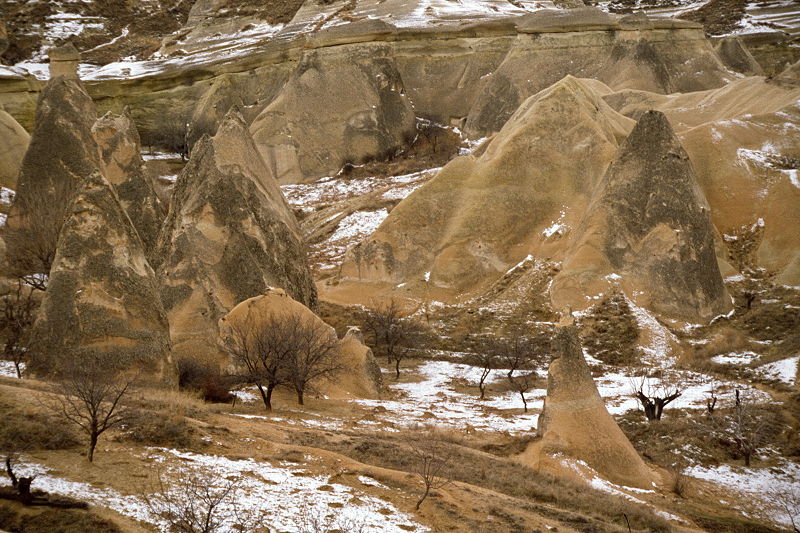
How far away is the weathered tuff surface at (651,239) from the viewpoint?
2814cm

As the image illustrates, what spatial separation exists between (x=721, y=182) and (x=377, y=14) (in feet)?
119

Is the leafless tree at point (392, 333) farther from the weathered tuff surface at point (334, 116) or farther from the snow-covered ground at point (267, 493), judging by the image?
the weathered tuff surface at point (334, 116)

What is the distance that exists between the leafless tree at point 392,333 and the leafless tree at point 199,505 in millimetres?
16284

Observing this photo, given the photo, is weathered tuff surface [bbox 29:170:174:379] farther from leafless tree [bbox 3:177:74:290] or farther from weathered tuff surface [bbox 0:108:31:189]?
weathered tuff surface [bbox 0:108:31:189]

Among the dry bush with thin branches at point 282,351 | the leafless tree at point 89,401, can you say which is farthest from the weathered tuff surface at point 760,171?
the leafless tree at point 89,401

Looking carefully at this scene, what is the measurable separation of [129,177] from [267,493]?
58.7 feet

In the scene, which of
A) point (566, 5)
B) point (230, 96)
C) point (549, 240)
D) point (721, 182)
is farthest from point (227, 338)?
point (566, 5)

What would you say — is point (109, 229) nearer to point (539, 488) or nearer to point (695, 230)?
point (539, 488)

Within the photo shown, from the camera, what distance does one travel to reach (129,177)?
26.9 meters

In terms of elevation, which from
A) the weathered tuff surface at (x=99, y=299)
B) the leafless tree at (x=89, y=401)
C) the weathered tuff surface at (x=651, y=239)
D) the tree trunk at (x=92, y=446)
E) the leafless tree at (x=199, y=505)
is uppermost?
the weathered tuff surface at (x=651, y=239)

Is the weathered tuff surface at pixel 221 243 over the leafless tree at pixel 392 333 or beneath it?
over

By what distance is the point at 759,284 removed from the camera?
2972cm

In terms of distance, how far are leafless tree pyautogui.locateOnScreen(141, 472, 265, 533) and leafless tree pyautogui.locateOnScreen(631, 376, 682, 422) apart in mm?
12500

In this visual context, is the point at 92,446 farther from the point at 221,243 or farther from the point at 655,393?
the point at 655,393
